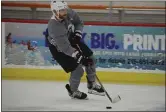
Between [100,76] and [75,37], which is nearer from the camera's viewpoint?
[75,37]

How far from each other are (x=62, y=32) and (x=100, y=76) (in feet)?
1.33

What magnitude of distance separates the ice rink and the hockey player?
4.0 inches

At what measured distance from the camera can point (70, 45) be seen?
184 centimetres

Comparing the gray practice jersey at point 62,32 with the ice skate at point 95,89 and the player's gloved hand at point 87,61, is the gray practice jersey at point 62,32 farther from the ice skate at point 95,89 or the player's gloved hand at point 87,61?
the ice skate at point 95,89

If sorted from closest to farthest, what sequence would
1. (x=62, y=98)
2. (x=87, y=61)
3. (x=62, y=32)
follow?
(x=62, y=32) → (x=87, y=61) → (x=62, y=98)

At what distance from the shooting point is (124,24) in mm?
2211

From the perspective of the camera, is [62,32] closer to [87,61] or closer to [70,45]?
[70,45]

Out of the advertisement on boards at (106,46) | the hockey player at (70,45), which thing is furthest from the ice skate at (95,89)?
the advertisement on boards at (106,46)

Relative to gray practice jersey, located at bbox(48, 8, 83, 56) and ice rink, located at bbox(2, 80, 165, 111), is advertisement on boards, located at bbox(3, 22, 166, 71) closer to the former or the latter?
ice rink, located at bbox(2, 80, 165, 111)

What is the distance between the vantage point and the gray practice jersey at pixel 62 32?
180 cm

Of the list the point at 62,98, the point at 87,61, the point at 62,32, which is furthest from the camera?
the point at 62,98

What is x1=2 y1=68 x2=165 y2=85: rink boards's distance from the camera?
6.93ft

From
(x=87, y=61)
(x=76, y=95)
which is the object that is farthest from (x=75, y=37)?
(x=76, y=95)

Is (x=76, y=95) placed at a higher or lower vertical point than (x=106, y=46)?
lower
